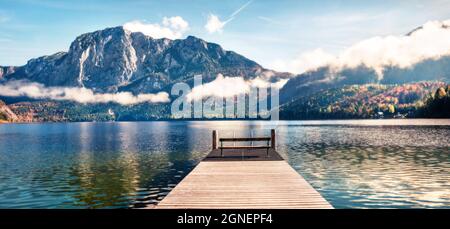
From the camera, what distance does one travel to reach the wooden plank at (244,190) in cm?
1678

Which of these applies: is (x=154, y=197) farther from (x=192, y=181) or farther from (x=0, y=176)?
(x=0, y=176)

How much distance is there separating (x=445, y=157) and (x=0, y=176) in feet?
164

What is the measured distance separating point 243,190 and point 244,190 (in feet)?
0.17

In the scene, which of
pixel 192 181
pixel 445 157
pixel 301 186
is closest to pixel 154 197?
pixel 192 181

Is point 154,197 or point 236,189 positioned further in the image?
point 154,197

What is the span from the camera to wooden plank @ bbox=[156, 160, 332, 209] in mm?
16781

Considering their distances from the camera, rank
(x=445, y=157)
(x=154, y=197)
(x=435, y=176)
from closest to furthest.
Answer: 1. (x=154, y=197)
2. (x=435, y=176)
3. (x=445, y=157)

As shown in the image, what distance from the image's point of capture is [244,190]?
20109 millimetres

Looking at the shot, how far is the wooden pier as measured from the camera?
16.8 metres

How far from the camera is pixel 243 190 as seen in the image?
20.1 meters

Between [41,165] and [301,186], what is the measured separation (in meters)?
38.1
